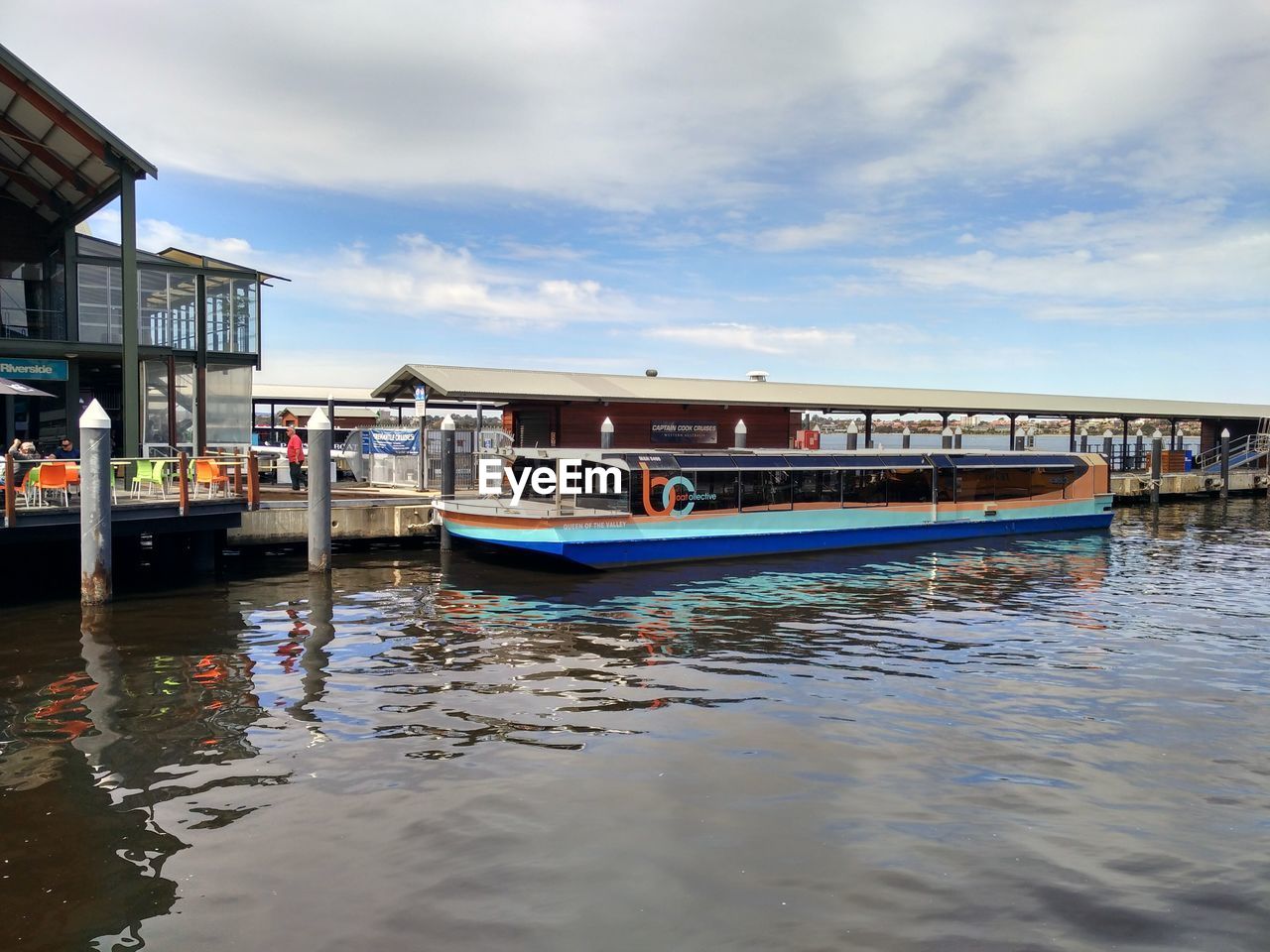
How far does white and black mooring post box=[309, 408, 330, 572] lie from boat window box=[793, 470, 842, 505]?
40.7ft

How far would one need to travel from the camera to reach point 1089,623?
15914 millimetres

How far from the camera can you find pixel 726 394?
113 ft

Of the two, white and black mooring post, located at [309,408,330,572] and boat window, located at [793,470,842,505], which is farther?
boat window, located at [793,470,842,505]

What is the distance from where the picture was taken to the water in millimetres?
6180

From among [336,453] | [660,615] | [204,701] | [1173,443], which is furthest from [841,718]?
[1173,443]

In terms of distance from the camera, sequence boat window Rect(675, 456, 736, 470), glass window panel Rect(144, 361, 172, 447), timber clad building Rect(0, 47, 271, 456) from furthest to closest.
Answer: glass window panel Rect(144, 361, 172, 447) → timber clad building Rect(0, 47, 271, 456) → boat window Rect(675, 456, 736, 470)

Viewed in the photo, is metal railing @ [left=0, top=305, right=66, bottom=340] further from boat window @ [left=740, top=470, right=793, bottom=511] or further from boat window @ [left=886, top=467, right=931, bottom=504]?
boat window @ [left=886, top=467, right=931, bottom=504]

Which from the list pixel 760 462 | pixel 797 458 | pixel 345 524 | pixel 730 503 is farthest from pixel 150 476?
pixel 797 458

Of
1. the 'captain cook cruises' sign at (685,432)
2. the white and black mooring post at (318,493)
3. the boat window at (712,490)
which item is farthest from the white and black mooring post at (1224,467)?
the white and black mooring post at (318,493)

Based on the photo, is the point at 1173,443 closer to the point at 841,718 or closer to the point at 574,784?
the point at 841,718

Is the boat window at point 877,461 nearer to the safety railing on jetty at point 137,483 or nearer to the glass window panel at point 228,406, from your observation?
the safety railing on jetty at point 137,483

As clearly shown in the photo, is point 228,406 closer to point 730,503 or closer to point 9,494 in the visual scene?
point 9,494

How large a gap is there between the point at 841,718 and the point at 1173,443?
167 feet

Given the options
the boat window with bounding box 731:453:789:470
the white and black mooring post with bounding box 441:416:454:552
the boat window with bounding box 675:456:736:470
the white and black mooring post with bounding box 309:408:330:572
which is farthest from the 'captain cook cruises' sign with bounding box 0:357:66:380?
the boat window with bounding box 731:453:789:470
